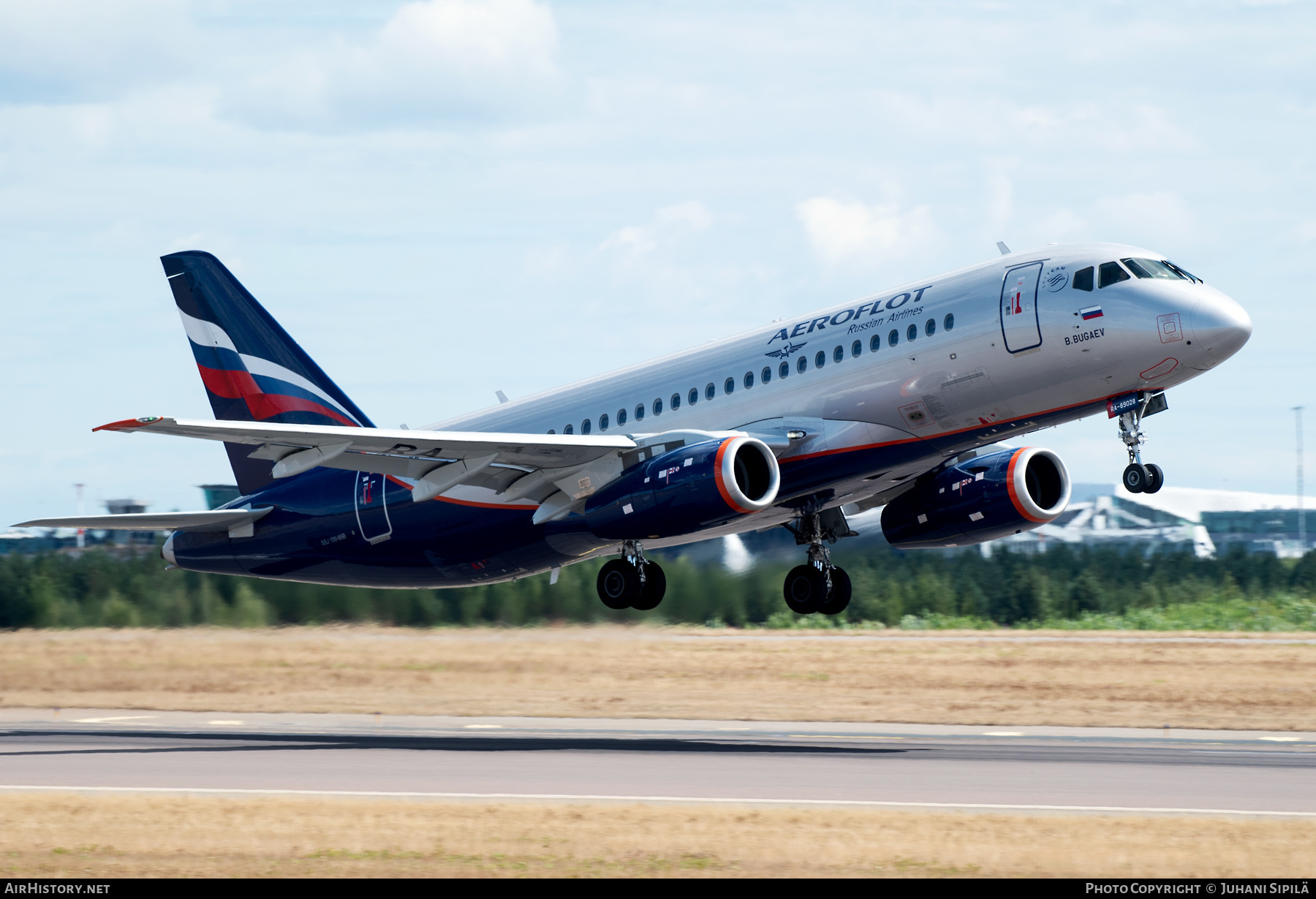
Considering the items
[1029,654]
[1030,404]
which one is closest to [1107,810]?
[1030,404]

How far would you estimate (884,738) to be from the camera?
33250mm

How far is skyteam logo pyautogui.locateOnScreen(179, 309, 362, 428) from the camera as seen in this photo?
35.1 metres

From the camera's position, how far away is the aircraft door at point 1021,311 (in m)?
25.1

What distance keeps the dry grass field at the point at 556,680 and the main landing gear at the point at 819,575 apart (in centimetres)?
709

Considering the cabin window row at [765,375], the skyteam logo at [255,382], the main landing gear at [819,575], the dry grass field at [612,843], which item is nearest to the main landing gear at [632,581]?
the cabin window row at [765,375]

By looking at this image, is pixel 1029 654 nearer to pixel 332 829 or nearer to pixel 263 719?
pixel 263 719

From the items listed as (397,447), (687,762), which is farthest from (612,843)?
(397,447)

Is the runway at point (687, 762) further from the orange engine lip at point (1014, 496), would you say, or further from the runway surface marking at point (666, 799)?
the orange engine lip at point (1014, 496)

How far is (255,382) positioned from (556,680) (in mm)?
13664

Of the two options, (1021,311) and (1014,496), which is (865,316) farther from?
(1014,496)

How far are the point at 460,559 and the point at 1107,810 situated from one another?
14.9 m

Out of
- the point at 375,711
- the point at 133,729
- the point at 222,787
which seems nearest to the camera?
the point at 222,787

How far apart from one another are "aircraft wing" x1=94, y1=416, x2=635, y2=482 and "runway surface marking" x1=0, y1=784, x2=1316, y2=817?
5978 millimetres

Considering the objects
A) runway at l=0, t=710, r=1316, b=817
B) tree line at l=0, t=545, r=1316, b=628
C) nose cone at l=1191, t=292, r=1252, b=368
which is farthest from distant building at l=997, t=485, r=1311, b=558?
nose cone at l=1191, t=292, r=1252, b=368
